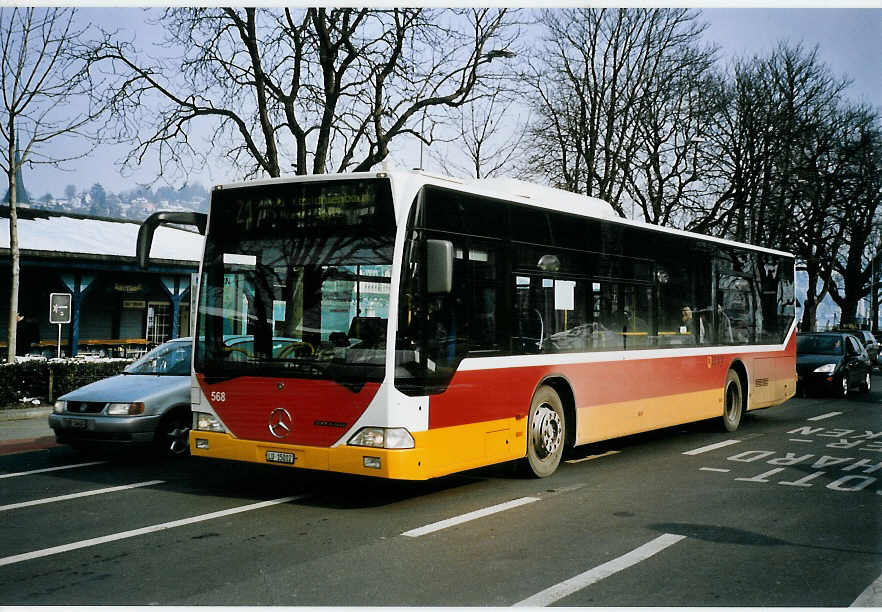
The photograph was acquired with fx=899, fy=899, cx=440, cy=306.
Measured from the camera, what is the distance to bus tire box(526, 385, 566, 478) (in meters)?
9.80

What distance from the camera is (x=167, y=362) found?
1221 cm

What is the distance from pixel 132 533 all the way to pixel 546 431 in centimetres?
458

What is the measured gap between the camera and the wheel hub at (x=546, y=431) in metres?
9.88

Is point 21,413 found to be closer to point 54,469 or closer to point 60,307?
point 60,307

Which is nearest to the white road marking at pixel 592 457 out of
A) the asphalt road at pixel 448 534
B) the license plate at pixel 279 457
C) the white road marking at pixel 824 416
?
the asphalt road at pixel 448 534

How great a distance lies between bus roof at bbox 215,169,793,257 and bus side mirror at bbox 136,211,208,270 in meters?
0.49

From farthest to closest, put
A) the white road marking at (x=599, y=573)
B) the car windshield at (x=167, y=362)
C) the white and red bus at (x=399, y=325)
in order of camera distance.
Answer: the car windshield at (x=167, y=362) → the white and red bus at (x=399, y=325) → the white road marking at (x=599, y=573)

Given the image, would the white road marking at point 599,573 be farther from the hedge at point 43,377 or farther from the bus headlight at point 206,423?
the hedge at point 43,377

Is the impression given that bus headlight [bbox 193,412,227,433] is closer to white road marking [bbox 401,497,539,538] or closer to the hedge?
white road marking [bbox 401,497,539,538]

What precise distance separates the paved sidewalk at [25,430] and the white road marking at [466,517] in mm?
7269

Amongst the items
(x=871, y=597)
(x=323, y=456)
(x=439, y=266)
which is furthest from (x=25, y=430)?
(x=871, y=597)

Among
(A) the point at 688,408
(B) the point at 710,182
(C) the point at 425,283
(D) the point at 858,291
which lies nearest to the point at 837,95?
(B) the point at 710,182

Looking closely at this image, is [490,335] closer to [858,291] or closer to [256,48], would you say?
[256,48]

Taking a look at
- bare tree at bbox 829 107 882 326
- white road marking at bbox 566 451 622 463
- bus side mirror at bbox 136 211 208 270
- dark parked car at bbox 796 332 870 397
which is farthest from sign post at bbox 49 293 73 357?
bare tree at bbox 829 107 882 326
